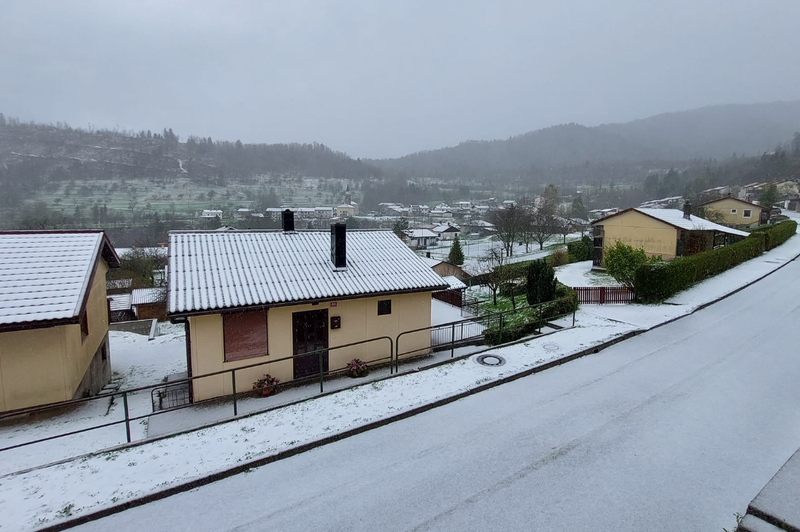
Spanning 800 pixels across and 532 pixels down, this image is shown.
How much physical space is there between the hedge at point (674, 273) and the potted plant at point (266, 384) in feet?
43.4

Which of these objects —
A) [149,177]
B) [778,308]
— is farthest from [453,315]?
[149,177]

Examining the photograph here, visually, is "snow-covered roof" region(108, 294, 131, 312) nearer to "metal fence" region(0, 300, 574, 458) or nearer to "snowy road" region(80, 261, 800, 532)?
"metal fence" region(0, 300, 574, 458)

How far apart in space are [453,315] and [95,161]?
4624 inches

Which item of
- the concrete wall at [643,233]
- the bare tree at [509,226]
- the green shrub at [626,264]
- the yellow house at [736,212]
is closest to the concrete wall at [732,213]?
the yellow house at [736,212]

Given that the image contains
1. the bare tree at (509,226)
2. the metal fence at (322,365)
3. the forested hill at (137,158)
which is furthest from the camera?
the forested hill at (137,158)

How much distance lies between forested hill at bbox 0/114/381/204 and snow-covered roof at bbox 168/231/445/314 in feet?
311

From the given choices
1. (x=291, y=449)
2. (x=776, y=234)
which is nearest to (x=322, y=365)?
(x=291, y=449)

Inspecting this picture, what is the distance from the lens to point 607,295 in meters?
16.2

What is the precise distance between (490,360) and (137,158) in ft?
419

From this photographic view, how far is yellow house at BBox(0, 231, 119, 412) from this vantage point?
841cm

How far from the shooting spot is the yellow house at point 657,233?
84.8ft

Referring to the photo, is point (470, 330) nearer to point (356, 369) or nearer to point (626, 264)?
point (356, 369)

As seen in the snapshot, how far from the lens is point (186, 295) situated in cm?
956

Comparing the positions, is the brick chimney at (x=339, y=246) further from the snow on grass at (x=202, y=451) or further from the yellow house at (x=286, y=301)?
the snow on grass at (x=202, y=451)
